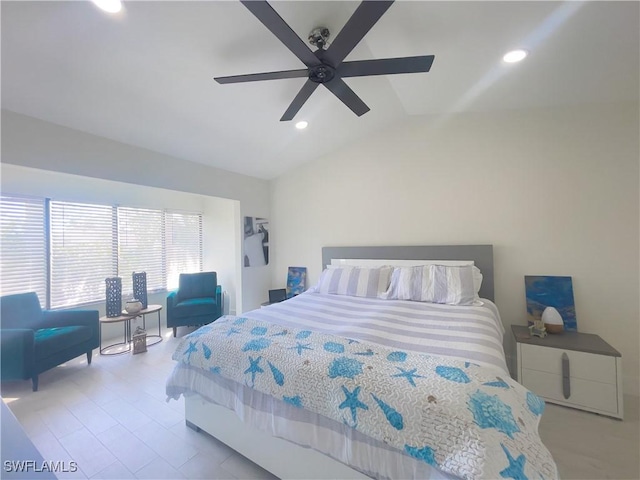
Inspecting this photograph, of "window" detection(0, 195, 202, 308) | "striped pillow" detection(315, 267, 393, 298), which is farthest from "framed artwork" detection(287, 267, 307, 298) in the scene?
"window" detection(0, 195, 202, 308)

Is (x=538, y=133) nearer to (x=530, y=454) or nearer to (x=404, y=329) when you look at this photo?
A: (x=404, y=329)

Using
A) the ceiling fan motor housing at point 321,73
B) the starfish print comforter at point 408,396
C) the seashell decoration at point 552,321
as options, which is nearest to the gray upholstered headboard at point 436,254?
the seashell decoration at point 552,321

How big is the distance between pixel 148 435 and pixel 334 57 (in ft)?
8.89

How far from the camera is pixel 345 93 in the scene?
1.88m

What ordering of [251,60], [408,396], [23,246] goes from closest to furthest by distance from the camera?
[408,396] → [251,60] → [23,246]

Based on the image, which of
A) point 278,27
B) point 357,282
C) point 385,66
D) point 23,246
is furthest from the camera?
point 23,246

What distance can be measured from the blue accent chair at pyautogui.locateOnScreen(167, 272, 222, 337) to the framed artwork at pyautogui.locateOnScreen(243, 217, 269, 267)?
2.56 feet

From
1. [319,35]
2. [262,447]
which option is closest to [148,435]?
[262,447]

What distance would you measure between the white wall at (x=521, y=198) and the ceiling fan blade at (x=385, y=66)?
1.62m

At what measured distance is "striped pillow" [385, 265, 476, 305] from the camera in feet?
7.84

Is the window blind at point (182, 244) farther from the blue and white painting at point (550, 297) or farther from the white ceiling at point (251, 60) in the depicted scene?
the blue and white painting at point (550, 297)

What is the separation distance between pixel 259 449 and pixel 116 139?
2824 mm

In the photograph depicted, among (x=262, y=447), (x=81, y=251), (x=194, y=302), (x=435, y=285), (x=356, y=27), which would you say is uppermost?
(x=356, y=27)

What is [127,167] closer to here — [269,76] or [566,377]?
[269,76]
